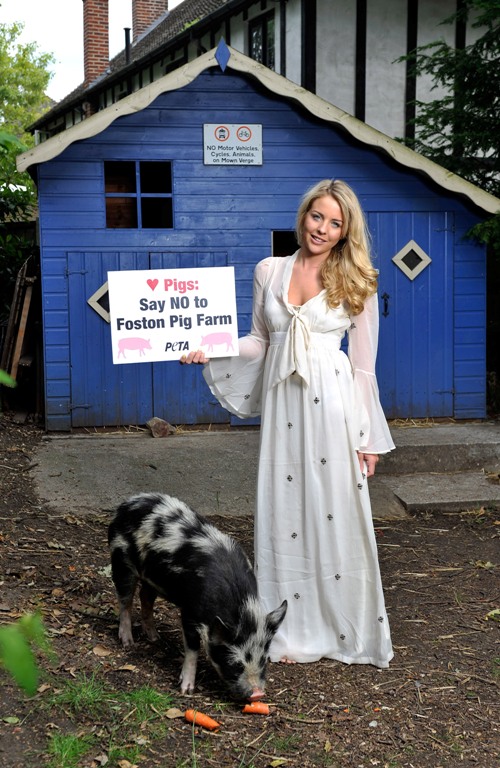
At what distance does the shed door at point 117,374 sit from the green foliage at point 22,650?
28.0 feet

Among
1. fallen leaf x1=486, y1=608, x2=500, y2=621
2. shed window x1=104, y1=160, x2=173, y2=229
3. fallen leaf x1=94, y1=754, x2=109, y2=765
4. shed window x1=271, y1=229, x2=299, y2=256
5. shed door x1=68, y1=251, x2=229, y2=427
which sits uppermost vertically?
shed window x1=104, y1=160, x2=173, y2=229

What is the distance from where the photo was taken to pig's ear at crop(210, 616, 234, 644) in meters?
3.47

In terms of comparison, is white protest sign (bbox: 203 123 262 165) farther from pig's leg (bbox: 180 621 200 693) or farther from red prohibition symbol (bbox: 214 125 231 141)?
pig's leg (bbox: 180 621 200 693)

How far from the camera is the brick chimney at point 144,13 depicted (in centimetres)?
2991

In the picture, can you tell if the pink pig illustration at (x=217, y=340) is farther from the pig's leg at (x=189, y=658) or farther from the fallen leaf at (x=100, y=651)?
the fallen leaf at (x=100, y=651)

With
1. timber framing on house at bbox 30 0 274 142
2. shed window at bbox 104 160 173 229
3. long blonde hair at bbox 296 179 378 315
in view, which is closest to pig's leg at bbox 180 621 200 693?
long blonde hair at bbox 296 179 378 315

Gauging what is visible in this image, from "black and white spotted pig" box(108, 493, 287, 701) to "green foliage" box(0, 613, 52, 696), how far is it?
2554 mm

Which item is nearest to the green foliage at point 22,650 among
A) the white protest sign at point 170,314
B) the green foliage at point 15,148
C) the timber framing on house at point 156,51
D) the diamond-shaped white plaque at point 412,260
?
the green foliage at point 15,148

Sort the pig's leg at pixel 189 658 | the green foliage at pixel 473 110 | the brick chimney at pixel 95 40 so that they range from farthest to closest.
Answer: the brick chimney at pixel 95 40
the green foliage at pixel 473 110
the pig's leg at pixel 189 658

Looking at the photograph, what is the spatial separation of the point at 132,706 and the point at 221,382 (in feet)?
5.28

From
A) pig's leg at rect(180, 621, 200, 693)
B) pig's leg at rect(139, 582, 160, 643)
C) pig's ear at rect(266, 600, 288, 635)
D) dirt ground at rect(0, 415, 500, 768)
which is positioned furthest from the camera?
pig's leg at rect(139, 582, 160, 643)

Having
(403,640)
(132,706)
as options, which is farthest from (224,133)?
(132,706)

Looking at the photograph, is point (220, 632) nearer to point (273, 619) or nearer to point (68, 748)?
point (273, 619)

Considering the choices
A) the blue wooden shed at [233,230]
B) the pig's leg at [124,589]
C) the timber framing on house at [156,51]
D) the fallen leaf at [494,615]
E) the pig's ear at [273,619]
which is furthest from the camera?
the timber framing on house at [156,51]
